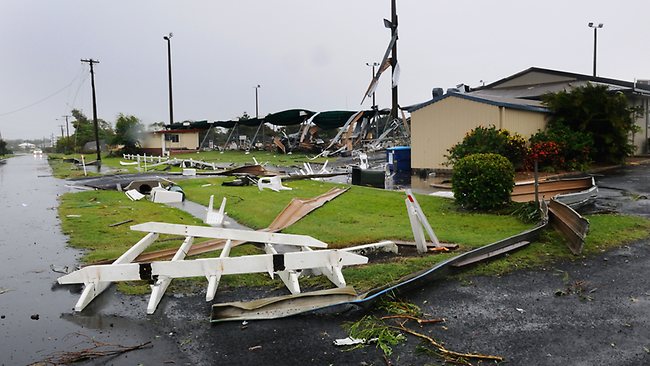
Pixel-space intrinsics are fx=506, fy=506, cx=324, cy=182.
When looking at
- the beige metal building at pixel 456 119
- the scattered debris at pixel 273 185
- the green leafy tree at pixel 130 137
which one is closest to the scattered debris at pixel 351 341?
the scattered debris at pixel 273 185

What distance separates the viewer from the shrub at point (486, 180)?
10562 millimetres

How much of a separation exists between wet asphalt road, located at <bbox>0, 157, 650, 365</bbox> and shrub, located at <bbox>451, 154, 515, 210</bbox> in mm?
4107

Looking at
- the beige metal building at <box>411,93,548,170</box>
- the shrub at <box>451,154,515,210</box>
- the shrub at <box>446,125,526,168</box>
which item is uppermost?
the beige metal building at <box>411,93,548,170</box>

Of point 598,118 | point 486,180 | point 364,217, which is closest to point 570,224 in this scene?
A: point 486,180

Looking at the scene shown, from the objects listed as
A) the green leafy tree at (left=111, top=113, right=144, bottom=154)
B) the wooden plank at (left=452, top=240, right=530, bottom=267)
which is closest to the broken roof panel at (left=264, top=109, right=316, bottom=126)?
the green leafy tree at (left=111, top=113, right=144, bottom=154)

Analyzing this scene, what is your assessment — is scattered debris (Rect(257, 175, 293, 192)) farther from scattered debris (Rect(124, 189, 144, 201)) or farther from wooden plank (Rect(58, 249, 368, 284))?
wooden plank (Rect(58, 249, 368, 284))

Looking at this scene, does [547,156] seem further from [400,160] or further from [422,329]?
[422,329]

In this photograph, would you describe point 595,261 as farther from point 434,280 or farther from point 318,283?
point 318,283

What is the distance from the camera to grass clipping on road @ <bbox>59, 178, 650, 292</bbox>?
642 centimetres

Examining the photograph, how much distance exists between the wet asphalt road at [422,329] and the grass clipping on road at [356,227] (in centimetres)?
58

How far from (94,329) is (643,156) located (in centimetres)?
2755

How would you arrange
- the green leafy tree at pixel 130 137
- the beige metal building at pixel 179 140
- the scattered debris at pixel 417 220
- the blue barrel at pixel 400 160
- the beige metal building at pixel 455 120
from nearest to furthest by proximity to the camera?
the scattered debris at pixel 417 220
the beige metal building at pixel 455 120
the blue barrel at pixel 400 160
the green leafy tree at pixel 130 137
the beige metal building at pixel 179 140

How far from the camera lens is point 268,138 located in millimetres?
52000

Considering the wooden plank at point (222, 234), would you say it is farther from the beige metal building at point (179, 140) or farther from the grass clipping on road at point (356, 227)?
the beige metal building at point (179, 140)
